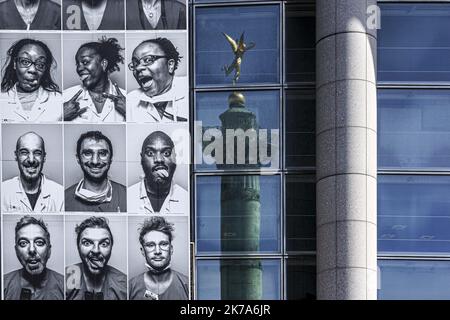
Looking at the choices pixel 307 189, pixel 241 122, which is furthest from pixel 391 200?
pixel 241 122

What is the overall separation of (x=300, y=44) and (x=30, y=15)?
6.66 meters

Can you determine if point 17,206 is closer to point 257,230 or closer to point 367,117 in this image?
point 257,230

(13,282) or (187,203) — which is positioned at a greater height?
(187,203)

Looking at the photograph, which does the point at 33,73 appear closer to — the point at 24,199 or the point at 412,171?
the point at 24,199

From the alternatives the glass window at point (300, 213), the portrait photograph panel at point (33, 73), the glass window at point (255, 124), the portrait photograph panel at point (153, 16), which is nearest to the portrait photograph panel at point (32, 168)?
the portrait photograph panel at point (33, 73)

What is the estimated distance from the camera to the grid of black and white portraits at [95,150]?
3056cm

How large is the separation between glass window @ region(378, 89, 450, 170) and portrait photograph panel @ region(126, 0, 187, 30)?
5.23 m

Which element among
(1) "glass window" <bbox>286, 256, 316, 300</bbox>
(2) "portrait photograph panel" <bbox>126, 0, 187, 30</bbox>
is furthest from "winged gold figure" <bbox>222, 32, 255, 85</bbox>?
(1) "glass window" <bbox>286, 256, 316, 300</bbox>

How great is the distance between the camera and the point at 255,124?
31.6 metres

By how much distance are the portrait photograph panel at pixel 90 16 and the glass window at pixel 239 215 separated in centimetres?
460

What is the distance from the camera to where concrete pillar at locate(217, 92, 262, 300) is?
3105cm

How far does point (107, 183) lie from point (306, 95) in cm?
537
